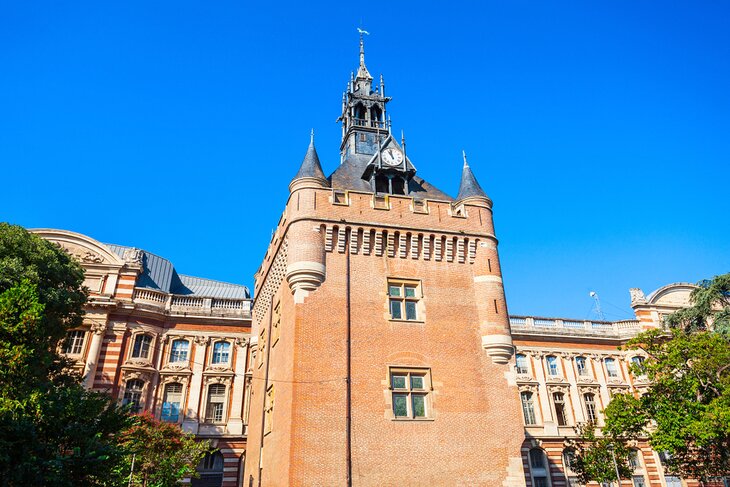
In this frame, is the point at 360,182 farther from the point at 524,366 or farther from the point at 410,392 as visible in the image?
the point at 524,366

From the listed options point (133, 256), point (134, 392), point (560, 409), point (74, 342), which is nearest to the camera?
point (134, 392)

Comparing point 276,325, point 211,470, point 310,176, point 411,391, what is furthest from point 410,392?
point 211,470

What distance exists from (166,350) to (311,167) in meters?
19.7

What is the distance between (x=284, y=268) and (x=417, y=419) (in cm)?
884

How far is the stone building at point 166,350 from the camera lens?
3456 centimetres

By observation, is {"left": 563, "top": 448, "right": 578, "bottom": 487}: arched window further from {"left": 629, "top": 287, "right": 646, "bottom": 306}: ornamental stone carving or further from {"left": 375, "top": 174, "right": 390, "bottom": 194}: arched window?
{"left": 375, "top": 174, "right": 390, "bottom": 194}: arched window

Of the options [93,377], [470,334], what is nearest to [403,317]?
[470,334]

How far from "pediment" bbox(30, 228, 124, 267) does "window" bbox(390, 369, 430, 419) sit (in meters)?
25.4

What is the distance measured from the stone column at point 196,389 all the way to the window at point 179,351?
71cm

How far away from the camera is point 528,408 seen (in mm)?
42000

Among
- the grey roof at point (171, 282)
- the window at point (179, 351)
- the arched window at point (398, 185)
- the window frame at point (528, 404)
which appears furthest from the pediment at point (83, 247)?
the window frame at point (528, 404)

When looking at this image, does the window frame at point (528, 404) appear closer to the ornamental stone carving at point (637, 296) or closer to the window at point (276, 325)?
the ornamental stone carving at point (637, 296)

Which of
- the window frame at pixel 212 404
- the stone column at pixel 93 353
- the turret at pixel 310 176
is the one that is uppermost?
the turret at pixel 310 176

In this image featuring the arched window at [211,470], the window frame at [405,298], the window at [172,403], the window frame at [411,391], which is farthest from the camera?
the window at [172,403]
